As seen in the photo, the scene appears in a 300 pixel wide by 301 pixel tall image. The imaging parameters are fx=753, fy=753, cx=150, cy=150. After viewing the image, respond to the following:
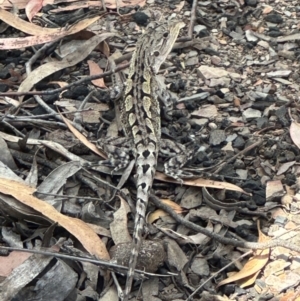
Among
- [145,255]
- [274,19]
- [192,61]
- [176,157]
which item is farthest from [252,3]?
[145,255]

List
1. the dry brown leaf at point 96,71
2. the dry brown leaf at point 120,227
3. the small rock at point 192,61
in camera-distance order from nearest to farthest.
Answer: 1. the dry brown leaf at point 120,227
2. the dry brown leaf at point 96,71
3. the small rock at point 192,61

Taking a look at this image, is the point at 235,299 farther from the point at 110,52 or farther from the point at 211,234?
the point at 110,52

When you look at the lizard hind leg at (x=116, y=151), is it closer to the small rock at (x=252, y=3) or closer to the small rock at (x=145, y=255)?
the small rock at (x=145, y=255)

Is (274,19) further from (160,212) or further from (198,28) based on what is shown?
(160,212)

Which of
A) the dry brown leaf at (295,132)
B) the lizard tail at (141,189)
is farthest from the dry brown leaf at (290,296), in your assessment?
the dry brown leaf at (295,132)

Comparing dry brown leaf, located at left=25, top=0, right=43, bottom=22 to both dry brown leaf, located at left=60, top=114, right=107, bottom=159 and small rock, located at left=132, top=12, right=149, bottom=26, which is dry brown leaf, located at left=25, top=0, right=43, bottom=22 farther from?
dry brown leaf, located at left=60, top=114, right=107, bottom=159

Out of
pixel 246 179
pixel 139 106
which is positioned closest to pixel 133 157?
pixel 139 106
